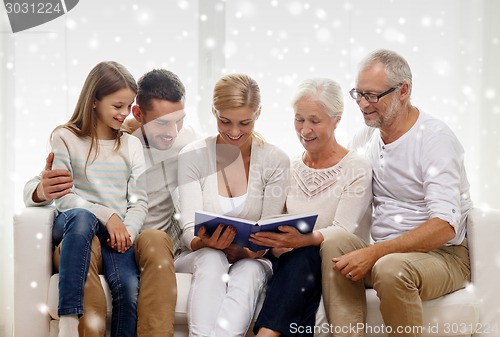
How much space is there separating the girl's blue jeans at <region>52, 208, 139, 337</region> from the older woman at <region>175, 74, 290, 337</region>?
19cm

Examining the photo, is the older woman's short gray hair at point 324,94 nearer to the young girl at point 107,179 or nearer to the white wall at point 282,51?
the young girl at point 107,179

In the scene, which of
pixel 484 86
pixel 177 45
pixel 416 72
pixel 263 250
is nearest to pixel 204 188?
pixel 263 250

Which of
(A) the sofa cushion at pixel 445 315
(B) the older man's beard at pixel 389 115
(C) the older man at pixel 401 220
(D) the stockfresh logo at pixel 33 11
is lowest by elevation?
(A) the sofa cushion at pixel 445 315

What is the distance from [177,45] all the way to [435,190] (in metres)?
1.48

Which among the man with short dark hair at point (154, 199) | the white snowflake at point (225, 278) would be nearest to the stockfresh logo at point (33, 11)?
the man with short dark hair at point (154, 199)

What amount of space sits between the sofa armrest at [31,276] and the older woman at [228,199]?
0.45m

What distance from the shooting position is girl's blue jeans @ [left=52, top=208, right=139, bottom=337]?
1.82 meters

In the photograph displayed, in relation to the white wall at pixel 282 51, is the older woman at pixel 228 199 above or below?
below

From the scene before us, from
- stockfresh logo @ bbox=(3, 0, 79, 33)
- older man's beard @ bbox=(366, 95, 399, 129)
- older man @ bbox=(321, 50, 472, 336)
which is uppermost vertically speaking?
stockfresh logo @ bbox=(3, 0, 79, 33)

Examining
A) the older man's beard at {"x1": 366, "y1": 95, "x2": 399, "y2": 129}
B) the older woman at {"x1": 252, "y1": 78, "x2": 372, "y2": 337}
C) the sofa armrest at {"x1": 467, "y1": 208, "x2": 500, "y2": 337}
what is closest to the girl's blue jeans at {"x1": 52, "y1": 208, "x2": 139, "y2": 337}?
the older woman at {"x1": 252, "y1": 78, "x2": 372, "y2": 337}

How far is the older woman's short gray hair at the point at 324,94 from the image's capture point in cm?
217

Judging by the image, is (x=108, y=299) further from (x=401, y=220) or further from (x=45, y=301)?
(x=401, y=220)

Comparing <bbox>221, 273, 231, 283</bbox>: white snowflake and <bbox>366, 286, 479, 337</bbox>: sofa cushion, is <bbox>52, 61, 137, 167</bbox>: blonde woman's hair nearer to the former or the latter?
<bbox>221, 273, 231, 283</bbox>: white snowflake

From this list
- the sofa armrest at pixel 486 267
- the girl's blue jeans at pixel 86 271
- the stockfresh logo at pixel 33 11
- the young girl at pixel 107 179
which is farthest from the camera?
the stockfresh logo at pixel 33 11
